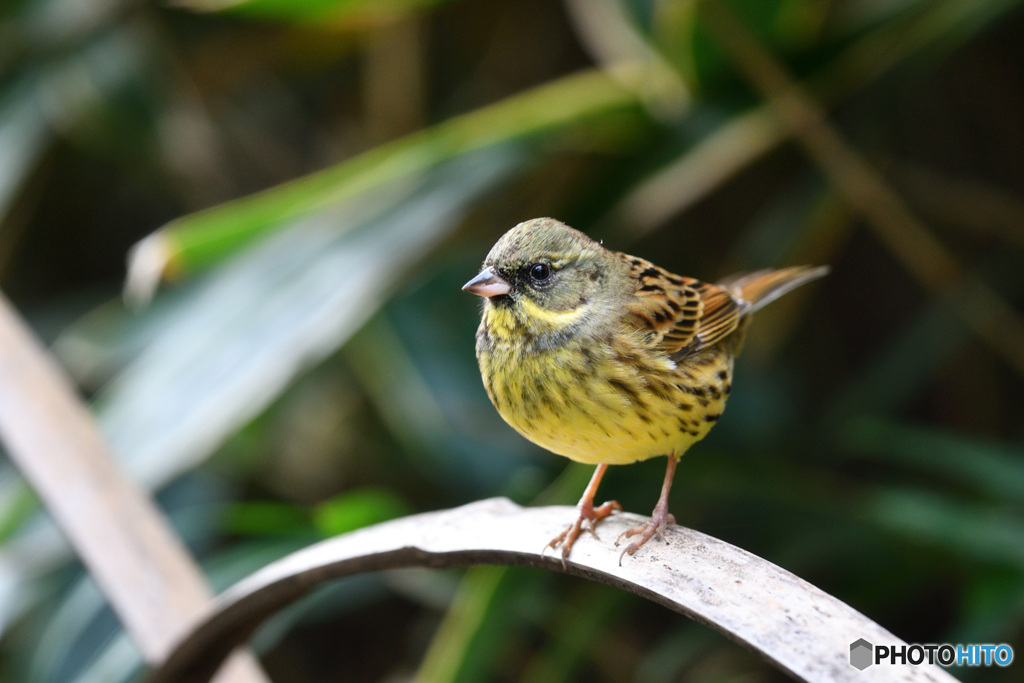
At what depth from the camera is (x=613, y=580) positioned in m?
1.04

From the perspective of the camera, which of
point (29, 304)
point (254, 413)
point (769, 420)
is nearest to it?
point (254, 413)

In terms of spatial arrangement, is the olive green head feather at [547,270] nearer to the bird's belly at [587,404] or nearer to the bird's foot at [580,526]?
the bird's belly at [587,404]

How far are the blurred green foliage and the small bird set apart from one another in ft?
1.09

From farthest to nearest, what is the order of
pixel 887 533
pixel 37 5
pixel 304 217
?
pixel 37 5, pixel 887 533, pixel 304 217

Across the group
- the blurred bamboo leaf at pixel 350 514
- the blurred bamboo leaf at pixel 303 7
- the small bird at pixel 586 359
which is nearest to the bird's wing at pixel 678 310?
the small bird at pixel 586 359

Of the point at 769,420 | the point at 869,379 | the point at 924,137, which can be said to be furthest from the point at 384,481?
the point at 924,137

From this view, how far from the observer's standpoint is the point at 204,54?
12.2 feet

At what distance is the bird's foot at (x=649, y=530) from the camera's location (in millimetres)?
1209

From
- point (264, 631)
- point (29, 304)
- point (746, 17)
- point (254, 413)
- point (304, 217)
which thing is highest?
point (29, 304)

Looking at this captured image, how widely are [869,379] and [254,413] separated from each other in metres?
1.90

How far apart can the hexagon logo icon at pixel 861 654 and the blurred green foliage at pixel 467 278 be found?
2.90 feet

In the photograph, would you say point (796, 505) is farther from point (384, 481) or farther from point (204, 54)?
point (204, 54)

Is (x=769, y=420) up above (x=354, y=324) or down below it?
below

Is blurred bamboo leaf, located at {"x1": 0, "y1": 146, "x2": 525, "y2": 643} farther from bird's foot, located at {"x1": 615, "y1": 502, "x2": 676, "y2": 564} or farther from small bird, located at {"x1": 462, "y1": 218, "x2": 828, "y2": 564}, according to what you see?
bird's foot, located at {"x1": 615, "y1": 502, "x2": 676, "y2": 564}
